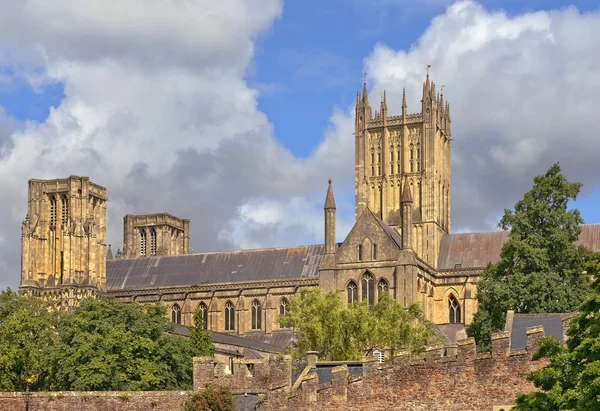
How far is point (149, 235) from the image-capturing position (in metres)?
147

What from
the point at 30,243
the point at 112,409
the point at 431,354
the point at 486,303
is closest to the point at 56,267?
the point at 30,243

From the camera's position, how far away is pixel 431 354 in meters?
45.1

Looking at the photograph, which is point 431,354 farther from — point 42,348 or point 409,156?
point 409,156

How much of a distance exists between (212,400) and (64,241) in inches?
3265

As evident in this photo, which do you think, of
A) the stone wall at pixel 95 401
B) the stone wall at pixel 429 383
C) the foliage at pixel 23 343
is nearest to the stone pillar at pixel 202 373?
the stone wall at pixel 95 401

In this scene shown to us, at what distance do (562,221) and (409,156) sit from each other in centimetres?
4761

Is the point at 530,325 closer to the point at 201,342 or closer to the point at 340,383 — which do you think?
the point at 340,383

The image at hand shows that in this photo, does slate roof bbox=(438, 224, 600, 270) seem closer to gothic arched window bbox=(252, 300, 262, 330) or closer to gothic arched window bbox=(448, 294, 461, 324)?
gothic arched window bbox=(448, 294, 461, 324)

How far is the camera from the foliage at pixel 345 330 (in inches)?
2906

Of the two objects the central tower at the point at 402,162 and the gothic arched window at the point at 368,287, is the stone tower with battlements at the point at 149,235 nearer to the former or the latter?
the central tower at the point at 402,162

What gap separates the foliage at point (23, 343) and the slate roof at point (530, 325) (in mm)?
31540

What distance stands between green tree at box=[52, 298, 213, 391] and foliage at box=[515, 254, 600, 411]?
2943 centimetres

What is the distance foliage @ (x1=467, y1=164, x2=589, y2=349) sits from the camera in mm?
74625

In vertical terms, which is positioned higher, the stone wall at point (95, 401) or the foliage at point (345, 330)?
the foliage at point (345, 330)
